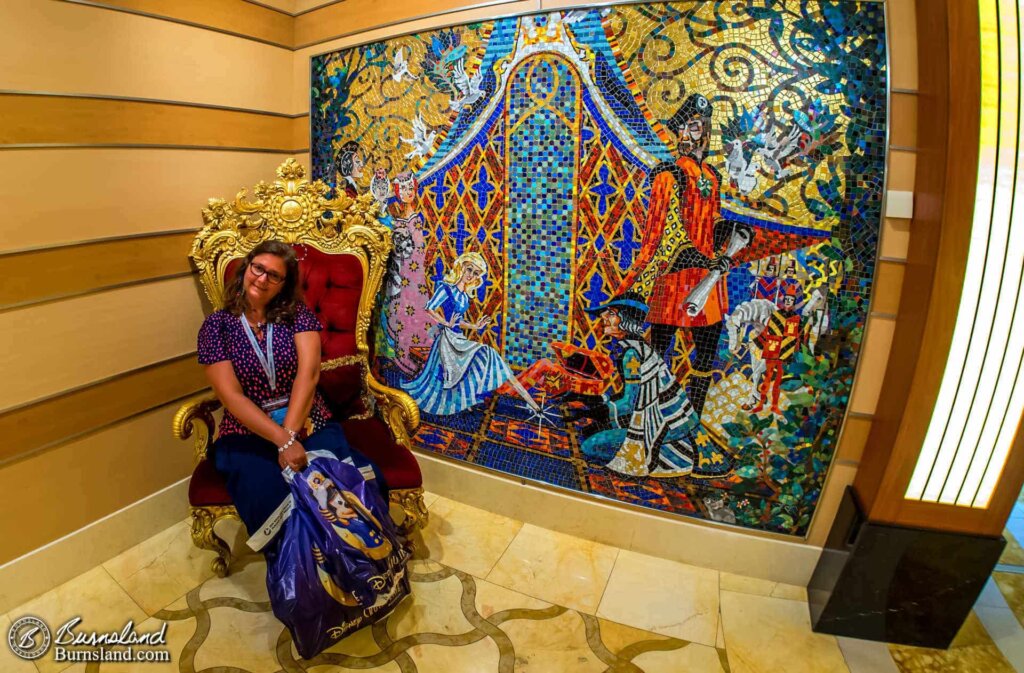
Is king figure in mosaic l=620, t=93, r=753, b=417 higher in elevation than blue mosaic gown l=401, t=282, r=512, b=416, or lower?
higher

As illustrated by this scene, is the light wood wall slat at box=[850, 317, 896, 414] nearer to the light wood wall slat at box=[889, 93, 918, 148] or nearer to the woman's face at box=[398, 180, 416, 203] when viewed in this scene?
the light wood wall slat at box=[889, 93, 918, 148]

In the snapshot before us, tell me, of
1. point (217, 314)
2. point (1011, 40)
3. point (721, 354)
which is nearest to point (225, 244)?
point (217, 314)

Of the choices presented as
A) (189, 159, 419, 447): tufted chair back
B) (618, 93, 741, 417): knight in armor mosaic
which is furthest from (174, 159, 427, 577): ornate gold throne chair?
(618, 93, 741, 417): knight in armor mosaic

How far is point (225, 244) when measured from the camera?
233 centimetres

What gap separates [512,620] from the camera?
6.58 ft

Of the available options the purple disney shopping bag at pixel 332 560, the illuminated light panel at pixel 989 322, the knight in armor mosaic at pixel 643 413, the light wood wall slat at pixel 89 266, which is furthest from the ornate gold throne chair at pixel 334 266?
the illuminated light panel at pixel 989 322

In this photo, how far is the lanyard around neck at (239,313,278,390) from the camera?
2018mm

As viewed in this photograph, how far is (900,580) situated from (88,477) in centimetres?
307

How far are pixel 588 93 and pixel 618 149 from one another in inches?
9.5

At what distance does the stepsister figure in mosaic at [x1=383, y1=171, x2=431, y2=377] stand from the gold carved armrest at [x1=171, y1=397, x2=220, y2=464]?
824 mm

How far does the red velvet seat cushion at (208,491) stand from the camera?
6.49 feet

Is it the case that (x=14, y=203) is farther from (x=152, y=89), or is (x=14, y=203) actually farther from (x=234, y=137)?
(x=234, y=137)

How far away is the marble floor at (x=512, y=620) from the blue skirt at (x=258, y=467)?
1.35 ft

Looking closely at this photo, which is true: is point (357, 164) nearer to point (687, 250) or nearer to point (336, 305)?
point (336, 305)
